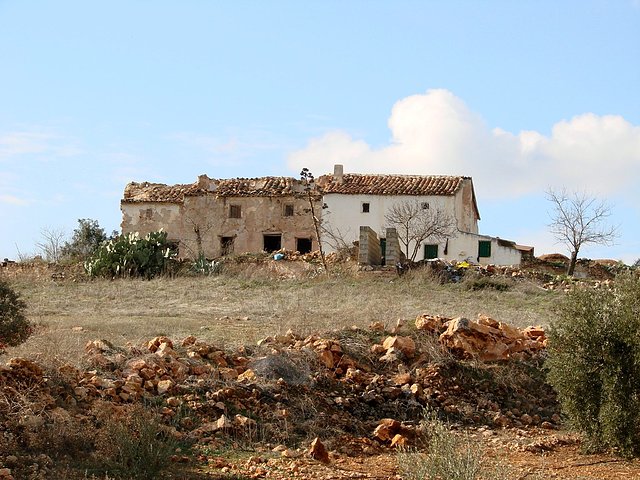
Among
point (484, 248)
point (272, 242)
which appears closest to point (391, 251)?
point (484, 248)

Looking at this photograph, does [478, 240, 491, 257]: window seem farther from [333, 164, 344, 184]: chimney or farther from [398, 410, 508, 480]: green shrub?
[398, 410, 508, 480]: green shrub

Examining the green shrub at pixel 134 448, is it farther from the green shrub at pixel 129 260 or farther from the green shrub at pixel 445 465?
the green shrub at pixel 129 260

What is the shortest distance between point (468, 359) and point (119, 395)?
602 cm

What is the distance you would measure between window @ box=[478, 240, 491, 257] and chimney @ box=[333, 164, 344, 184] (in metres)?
7.46

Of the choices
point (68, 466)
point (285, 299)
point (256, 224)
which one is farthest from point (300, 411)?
point (256, 224)

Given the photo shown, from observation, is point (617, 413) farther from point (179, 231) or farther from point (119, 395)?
point (179, 231)

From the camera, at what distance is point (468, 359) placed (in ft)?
48.7

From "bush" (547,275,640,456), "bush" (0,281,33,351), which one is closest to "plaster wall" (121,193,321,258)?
"bush" (0,281,33,351)

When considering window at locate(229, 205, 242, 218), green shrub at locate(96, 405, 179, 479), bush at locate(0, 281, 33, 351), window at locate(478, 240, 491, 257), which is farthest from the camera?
window at locate(229, 205, 242, 218)

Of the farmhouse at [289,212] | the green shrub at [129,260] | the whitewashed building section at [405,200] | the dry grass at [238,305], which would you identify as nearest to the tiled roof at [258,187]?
the farmhouse at [289,212]

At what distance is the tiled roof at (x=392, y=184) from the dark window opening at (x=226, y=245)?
16.8 feet

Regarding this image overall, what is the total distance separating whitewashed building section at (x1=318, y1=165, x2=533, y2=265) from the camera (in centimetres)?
4294

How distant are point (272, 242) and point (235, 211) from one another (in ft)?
7.57

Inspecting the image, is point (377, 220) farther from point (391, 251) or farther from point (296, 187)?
point (391, 251)
